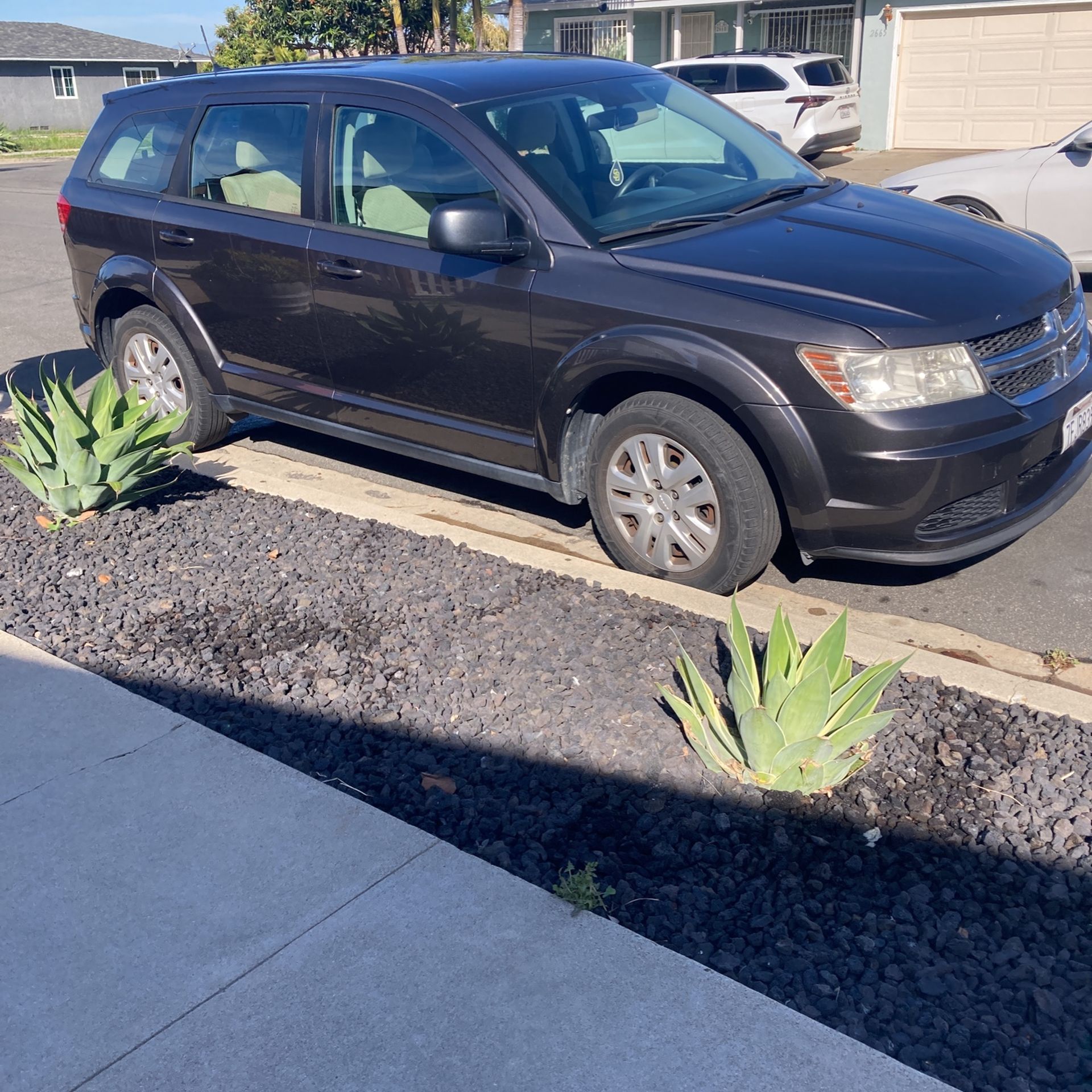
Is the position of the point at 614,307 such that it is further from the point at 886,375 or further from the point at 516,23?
the point at 516,23

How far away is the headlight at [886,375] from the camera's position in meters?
3.97

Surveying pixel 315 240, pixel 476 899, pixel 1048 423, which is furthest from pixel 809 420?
pixel 315 240

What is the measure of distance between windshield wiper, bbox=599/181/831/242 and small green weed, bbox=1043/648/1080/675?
209cm

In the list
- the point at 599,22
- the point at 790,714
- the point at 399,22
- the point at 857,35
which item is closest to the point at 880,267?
the point at 790,714

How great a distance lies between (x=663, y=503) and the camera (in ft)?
15.0

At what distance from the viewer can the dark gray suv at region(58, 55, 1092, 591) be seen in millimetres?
4078

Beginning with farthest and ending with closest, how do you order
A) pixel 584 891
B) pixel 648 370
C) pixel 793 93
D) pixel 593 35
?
1. pixel 593 35
2. pixel 793 93
3. pixel 648 370
4. pixel 584 891

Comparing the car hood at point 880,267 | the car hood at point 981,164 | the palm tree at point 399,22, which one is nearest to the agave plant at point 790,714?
the car hood at point 880,267

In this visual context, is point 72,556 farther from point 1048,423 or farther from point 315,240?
point 1048,423

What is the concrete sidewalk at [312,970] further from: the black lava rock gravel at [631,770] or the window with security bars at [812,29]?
the window with security bars at [812,29]

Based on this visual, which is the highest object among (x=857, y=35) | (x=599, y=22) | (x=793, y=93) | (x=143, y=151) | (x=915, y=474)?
(x=599, y=22)

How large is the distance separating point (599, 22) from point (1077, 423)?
25594 millimetres

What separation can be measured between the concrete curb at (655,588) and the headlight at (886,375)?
0.82 metres

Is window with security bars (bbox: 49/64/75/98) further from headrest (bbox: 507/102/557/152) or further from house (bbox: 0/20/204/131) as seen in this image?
headrest (bbox: 507/102/557/152)
